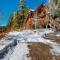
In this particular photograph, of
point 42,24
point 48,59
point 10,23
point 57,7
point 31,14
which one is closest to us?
point 48,59

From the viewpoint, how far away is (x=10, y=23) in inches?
2436

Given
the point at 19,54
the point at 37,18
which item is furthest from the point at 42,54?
the point at 37,18

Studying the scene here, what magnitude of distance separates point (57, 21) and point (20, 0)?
3353 centimetres

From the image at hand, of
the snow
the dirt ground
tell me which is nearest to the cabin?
the dirt ground

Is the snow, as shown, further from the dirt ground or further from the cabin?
the cabin

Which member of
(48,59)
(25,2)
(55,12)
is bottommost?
(48,59)

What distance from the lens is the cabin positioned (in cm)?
5100

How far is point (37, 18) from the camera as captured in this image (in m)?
53.6

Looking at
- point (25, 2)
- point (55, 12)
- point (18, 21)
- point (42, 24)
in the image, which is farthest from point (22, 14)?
point (55, 12)

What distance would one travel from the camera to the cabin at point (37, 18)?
167ft

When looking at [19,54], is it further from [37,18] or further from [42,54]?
[37,18]

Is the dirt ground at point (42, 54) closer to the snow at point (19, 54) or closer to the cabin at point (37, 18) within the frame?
the snow at point (19, 54)

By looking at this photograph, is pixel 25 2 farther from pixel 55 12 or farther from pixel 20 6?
pixel 55 12

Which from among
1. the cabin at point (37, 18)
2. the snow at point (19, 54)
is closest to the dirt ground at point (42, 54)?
the snow at point (19, 54)
